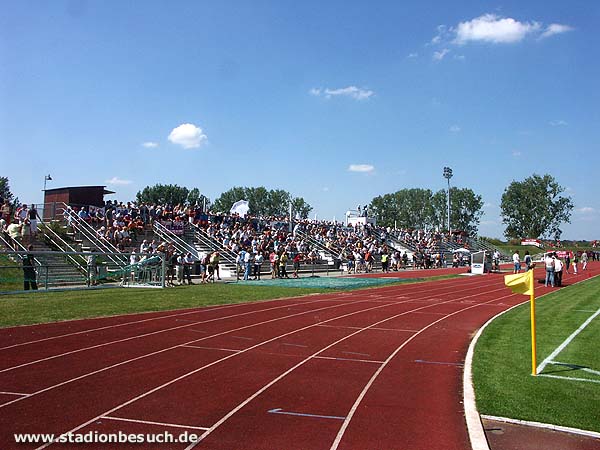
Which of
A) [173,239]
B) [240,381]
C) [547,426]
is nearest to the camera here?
[547,426]

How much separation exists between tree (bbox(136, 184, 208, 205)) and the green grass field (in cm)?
9556

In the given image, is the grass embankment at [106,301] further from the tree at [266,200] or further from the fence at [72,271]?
the tree at [266,200]

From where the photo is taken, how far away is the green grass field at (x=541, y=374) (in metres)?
5.83

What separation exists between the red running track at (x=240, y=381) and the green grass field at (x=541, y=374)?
18.2 inches

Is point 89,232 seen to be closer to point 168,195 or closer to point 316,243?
point 316,243

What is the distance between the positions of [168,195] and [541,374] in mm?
104106

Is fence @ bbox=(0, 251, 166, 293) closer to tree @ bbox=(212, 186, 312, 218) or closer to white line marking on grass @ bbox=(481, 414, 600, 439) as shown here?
white line marking on grass @ bbox=(481, 414, 600, 439)

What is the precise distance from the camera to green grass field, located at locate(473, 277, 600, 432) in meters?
5.83

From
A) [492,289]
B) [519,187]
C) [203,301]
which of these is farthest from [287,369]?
[519,187]

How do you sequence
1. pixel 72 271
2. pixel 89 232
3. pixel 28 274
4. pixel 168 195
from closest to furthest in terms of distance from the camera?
pixel 28 274, pixel 72 271, pixel 89 232, pixel 168 195

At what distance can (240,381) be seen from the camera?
699cm

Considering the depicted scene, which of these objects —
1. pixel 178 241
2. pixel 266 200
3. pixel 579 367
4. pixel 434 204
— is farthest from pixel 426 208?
pixel 579 367

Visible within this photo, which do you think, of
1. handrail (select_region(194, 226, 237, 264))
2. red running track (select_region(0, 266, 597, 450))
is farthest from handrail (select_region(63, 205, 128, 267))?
red running track (select_region(0, 266, 597, 450))

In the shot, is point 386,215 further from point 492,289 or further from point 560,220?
point 492,289
